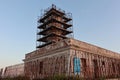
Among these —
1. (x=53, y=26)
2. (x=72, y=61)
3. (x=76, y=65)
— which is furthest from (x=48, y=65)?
(x=53, y=26)

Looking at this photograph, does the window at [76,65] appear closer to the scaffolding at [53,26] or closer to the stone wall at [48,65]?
the stone wall at [48,65]

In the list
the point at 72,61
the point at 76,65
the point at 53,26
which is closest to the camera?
the point at 72,61

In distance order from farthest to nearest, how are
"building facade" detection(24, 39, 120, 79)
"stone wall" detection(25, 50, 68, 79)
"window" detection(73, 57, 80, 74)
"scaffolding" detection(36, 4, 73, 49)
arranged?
1. "scaffolding" detection(36, 4, 73, 49)
2. "stone wall" detection(25, 50, 68, 79)
3. "building facade" detection(24, 39, 120, 79)
4. "window" detection(73, 57, 80, 74)

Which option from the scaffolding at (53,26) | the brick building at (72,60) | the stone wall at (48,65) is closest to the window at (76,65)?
the brick building at (72,60)

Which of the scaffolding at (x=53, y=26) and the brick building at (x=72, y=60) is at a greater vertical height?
the scaffolding at (x=53, y=26)

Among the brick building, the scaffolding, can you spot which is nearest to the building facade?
the brick building

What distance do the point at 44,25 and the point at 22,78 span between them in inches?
918

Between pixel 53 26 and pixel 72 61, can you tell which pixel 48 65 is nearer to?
pixel 72 61

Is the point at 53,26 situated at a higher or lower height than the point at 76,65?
higher

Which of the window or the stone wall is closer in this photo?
the window

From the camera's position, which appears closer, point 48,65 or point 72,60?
point 72,60

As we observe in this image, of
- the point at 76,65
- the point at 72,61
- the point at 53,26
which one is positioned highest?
the point at 53,26

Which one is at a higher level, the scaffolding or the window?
the scaffolding

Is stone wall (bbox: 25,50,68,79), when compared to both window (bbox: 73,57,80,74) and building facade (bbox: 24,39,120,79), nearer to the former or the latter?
building facade (bbox: 24,39,120,79)
